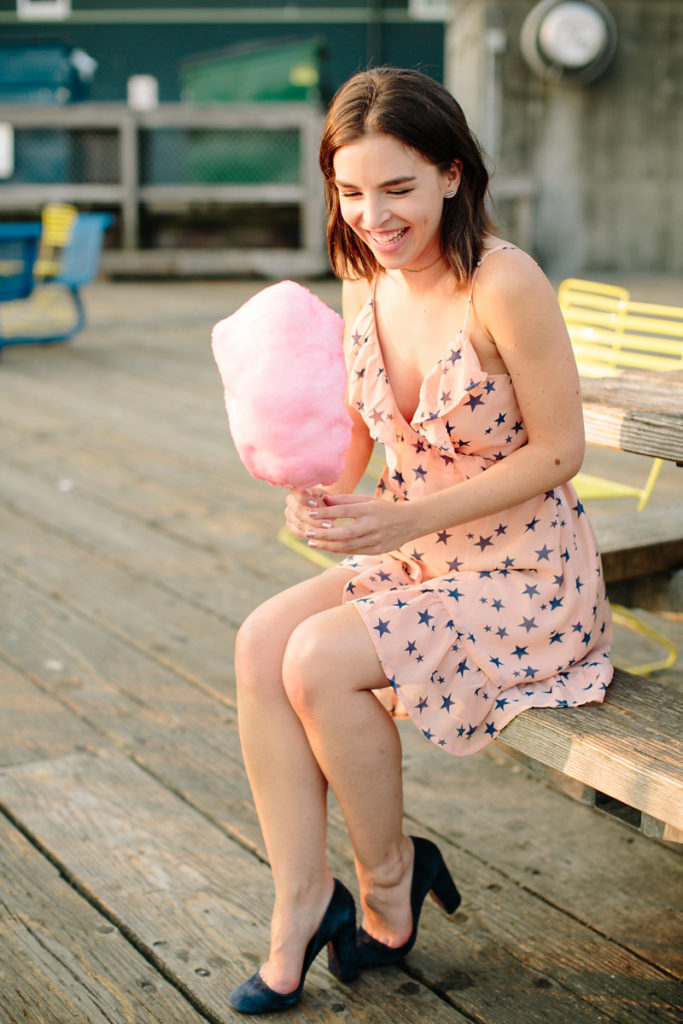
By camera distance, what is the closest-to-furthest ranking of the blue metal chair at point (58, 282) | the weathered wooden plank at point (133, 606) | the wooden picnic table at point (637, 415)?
the wooden picnic table at point (637, 415) < the weathered wooden plank at point (133, 606) < the blue metal chair at point (58, 282)

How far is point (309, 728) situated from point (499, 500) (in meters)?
0.43

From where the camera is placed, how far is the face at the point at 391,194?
1.72m

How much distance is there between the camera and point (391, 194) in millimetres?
1743

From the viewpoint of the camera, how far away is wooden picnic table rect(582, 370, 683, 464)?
72.6 inches

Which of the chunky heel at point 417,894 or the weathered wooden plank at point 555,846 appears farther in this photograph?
the weathered wooden plank at point 555,846

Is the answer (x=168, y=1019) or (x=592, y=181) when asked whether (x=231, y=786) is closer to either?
(x=168, y=1019)

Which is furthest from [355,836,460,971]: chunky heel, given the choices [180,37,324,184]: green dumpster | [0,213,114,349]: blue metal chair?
[180,37,324,184]: green dumpster

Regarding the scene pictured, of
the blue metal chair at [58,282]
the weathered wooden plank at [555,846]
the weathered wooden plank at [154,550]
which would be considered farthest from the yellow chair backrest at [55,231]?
the weathered wooden plank at [555,846]

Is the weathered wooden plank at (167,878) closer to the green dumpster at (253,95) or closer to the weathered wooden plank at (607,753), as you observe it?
the weathered wooden plank at (607,753)

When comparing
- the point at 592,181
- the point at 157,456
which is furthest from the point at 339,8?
the point at 157,456

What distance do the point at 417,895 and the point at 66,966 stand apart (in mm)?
554

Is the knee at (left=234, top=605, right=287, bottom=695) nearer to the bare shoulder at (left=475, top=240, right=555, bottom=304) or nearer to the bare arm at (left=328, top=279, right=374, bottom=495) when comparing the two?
the bare arm at (left=328, top=279, right=374, bottom=495)

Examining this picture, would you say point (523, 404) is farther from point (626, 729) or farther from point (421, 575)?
point (626, 729)

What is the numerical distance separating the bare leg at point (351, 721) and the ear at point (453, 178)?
64cm
